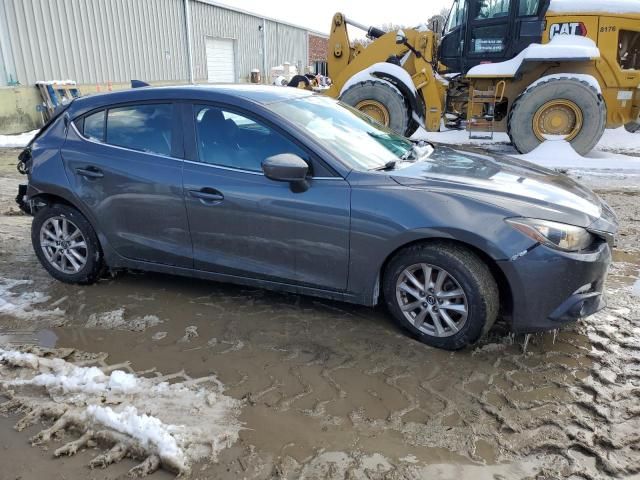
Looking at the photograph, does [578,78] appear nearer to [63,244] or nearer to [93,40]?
[63,244]

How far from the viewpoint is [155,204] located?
149 inches

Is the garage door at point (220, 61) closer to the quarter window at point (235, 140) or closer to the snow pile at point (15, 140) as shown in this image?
the snow pile at point (15, 140)

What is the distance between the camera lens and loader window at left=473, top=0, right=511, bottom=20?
30.3 ft

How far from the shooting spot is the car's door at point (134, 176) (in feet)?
12.3

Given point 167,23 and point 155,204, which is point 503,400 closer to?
point 155,204

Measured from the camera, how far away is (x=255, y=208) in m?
3.46

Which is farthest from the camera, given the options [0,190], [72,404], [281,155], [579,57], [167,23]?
[167,23]

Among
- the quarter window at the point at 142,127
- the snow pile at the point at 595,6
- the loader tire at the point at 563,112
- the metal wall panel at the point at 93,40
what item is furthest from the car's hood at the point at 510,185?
the metal wall panel at the point at 93,40

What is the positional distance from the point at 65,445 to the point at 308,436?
1.18m

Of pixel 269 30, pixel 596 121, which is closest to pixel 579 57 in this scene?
pixel 596 121

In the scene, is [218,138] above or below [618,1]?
below

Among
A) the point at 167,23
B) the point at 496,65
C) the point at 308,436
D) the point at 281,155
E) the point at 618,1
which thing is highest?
the point at 167,23

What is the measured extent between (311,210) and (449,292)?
101 cm

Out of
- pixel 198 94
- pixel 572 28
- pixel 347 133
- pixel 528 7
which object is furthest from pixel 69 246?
pixel 572 28
